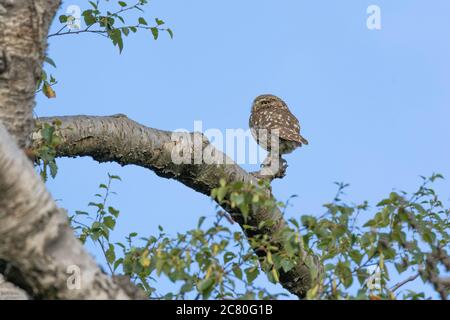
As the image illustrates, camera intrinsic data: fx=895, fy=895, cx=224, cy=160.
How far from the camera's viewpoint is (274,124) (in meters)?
10.7

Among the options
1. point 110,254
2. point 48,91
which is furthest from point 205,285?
point 48,91

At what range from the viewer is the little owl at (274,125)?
1035 cm

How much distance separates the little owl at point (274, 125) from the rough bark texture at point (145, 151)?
2.08m

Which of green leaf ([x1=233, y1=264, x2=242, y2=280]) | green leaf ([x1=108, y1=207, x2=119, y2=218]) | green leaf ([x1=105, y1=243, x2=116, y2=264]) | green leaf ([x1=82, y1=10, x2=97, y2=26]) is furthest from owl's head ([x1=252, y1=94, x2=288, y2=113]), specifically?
green leaf ([x1=233, y1=264, x2=242, y2=280])

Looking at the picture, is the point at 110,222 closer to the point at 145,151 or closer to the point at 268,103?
the point at 145,151

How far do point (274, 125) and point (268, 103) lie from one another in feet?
3.55

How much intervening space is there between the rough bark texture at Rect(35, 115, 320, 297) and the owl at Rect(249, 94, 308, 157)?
276 centimetres

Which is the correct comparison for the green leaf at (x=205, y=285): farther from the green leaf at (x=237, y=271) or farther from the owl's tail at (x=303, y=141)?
the owl's tail at (x=303, y=141)

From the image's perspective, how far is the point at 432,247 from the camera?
4.46 meters

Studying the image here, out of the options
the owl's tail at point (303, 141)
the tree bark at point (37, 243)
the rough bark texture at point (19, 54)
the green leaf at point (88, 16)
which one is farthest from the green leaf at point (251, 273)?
the owl's tail at point (303, 141)

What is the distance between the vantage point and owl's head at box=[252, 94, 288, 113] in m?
11.6

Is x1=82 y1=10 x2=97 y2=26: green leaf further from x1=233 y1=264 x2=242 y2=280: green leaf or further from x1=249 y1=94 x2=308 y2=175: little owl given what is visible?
x1=233 y1=264 x2=242 y2=280: green leaf
